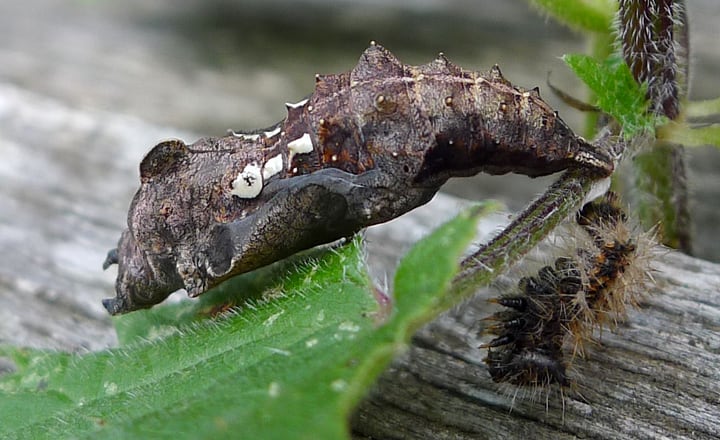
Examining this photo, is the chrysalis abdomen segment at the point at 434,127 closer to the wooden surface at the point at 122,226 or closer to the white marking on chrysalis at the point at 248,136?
the white marking on chrysalis at the point at 248,136

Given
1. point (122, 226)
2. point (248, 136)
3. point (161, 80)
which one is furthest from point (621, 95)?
point (161, 80)

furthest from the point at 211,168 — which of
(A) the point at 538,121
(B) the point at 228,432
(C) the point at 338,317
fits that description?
(B) the point at 228,432

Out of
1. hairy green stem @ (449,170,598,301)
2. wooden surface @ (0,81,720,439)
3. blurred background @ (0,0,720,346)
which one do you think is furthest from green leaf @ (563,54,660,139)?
blurred background @ (0,0,720,346)

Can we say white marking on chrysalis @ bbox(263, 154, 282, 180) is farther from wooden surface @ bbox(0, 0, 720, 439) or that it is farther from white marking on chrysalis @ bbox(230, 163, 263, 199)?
wooden surface @ bbox(0, 0, 720, 439)

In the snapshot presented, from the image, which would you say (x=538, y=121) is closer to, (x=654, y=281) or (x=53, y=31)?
(x=654, y=281)

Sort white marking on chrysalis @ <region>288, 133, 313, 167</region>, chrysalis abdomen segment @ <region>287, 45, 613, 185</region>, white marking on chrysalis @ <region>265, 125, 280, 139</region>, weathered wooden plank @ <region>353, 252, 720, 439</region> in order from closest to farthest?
weathered wooden plank @ <region>353, 252, 720, 439</region>, chrysalis abdomen segment @ <region>287, 45, 613, 185</region>, white marking on chrysalis @ <region>288, 133, 313, 167</region>, white marking on chrysalis @ <region>265, 125, 280, 139</region>

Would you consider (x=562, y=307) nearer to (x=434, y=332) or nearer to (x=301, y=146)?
(x=434, y=332)
